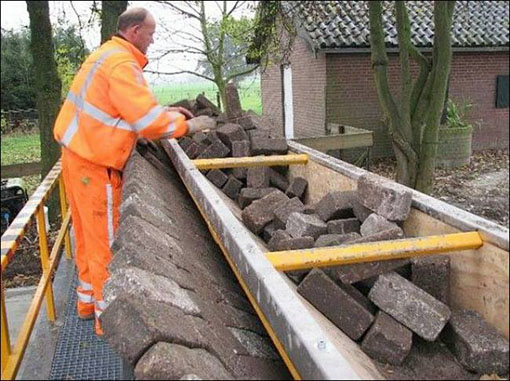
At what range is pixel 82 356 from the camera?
10.4 feet

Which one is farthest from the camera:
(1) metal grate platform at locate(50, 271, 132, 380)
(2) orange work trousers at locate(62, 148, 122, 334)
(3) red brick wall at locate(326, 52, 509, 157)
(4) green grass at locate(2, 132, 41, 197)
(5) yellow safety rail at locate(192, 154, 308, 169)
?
(4) green grass at locate(2, 132, 41, 197)

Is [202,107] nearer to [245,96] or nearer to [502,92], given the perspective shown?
[502,92]

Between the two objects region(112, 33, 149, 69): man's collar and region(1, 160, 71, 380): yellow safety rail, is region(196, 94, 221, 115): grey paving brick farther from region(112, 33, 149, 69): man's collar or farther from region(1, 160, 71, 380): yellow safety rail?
region(112, 33, 149, 69): man's collar

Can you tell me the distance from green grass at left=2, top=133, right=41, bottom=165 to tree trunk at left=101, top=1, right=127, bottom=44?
10.6 meters

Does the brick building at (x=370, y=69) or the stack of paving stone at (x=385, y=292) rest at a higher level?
the brick building at (x=370, y=69)

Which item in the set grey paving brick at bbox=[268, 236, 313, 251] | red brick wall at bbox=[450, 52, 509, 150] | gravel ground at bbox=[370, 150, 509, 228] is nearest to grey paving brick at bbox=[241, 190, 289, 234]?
grey paving brick at bbox=[268, 236, 313, 251]

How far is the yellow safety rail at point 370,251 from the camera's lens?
3.10 metres

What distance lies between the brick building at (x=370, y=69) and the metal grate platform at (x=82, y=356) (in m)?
11.9

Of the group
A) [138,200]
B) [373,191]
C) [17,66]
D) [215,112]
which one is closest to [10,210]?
[215,112]

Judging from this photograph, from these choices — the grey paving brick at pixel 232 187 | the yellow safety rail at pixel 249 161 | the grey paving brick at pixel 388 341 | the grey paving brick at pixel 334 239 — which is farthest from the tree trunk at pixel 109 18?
the grey paving brick at pixel 388 341

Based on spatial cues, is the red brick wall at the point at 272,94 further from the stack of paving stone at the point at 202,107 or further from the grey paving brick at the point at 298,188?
the grey paving brick at the point at 298,188

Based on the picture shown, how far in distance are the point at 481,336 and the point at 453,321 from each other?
17cm

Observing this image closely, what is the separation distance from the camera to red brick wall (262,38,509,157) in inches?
591

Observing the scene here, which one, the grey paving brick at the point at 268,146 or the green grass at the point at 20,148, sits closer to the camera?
the grey paving brick at the point at 268,146
